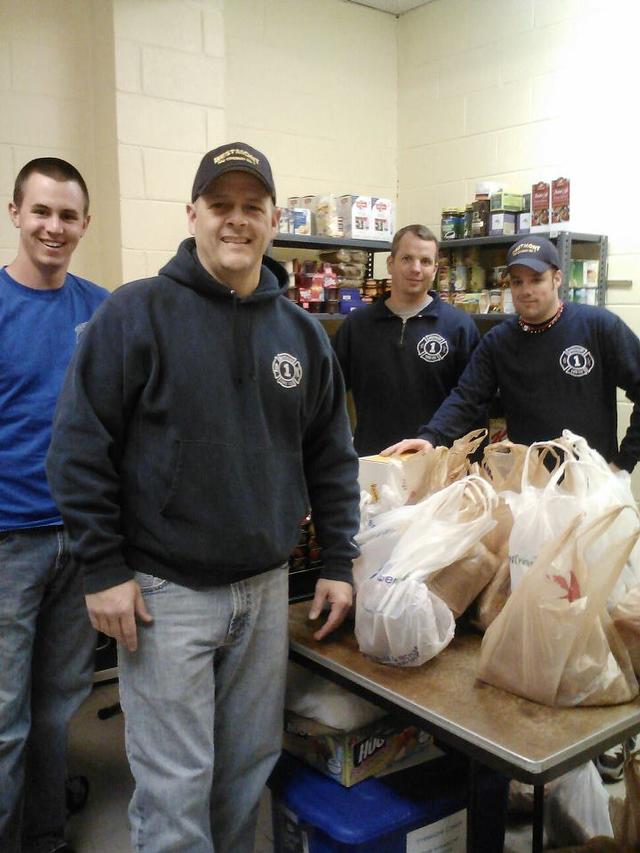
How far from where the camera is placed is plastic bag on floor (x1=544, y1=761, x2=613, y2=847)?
2102mm

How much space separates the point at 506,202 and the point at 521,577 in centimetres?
275

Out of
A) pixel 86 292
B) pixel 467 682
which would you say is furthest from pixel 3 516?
pixel 467 682

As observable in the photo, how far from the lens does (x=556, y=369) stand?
9.80 feet

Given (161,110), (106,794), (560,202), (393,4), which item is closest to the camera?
(106,794)

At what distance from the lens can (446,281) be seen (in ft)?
13.9

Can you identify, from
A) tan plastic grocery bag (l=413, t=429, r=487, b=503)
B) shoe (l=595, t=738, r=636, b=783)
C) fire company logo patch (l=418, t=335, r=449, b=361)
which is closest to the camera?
tan plastic grocery bag (l=413, t=429, r=487, b=503)

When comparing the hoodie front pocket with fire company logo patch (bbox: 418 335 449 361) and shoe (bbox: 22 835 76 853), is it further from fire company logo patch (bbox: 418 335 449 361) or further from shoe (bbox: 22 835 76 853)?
fire company logo patch (bbox: 418 335 449 361)

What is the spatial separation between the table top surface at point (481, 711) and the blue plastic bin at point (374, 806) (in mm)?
227

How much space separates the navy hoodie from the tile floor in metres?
1.24

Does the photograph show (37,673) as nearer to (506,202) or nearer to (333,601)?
(333,601)

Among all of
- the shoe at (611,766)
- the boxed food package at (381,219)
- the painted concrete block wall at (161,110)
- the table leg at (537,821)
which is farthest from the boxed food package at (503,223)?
the table leg at (537,821)

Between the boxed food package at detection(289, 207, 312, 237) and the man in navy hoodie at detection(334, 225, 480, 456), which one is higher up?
the boxed food package at detection(289, 207, 312, 237)

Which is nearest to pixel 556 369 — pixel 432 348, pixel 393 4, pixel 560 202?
pixel 432 348

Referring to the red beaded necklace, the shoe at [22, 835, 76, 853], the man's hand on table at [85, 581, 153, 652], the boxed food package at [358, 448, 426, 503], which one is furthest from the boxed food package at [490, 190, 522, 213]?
the shoe at [22, 835, 76, 853]
